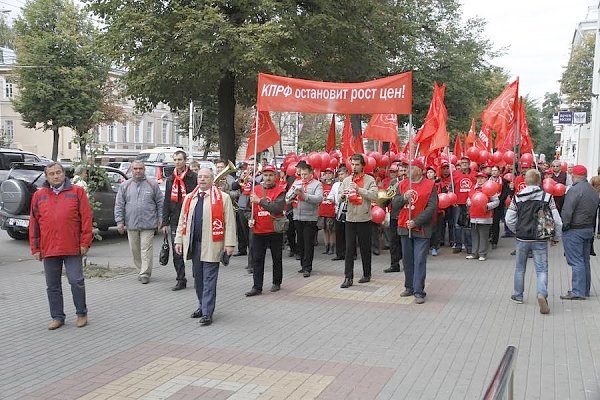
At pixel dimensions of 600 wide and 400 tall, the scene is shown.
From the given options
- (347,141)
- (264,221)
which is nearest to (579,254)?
(264,221)

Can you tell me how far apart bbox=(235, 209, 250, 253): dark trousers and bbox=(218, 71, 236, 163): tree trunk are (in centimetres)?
757

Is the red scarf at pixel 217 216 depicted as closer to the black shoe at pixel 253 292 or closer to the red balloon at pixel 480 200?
the black shoe at pixel 253 292

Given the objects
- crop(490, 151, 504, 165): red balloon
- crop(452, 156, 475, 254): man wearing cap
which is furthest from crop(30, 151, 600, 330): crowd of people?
crop(490, 151, 504, 165): red balloon

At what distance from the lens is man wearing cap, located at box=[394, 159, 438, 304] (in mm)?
8094

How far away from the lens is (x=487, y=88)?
30.5 m

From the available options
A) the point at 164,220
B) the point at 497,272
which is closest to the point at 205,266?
the point at 164,220

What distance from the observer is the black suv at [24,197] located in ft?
40.0

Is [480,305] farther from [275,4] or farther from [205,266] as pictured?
[275,4]

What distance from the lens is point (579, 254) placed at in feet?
27.8

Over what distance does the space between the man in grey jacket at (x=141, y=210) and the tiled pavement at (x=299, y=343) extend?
0.57 m

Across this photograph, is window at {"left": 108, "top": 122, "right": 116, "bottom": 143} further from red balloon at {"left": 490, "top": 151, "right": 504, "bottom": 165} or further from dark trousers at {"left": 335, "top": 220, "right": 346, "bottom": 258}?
dark trousers at {"left": 335, "top": 220, "right": 346, "bottom": 258}

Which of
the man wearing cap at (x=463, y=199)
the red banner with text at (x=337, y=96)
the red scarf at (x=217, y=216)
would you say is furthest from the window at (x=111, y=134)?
the red scarf at (x=217, y=216)

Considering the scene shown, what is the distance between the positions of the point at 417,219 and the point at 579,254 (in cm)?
234

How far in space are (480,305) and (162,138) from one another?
6821 centimetres
